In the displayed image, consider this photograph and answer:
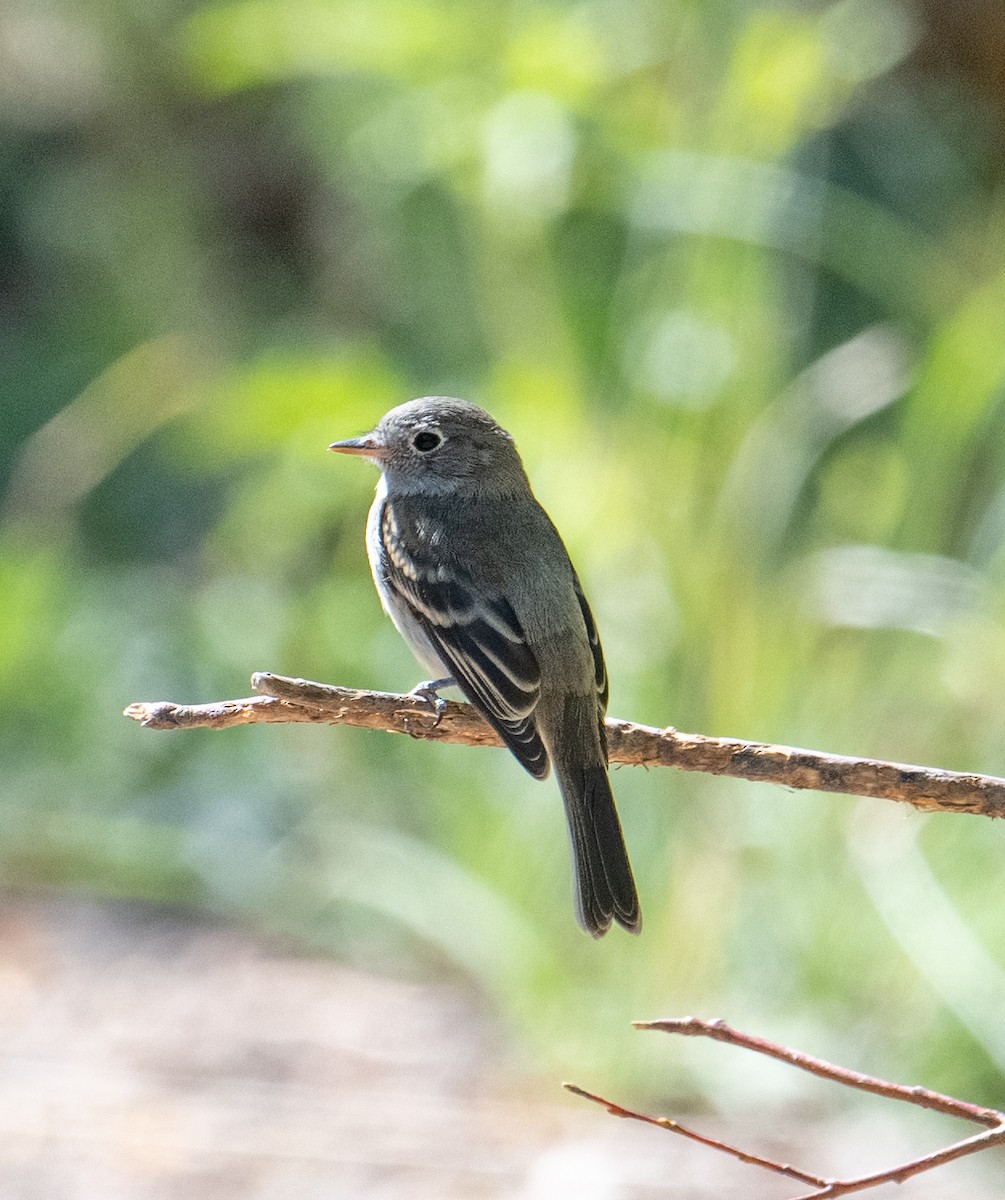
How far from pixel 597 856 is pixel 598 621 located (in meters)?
2.25

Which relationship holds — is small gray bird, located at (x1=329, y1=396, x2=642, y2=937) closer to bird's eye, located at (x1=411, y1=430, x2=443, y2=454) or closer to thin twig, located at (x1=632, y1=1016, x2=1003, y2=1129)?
bird's eye, located at (x1=411, y1=430, x2=443, y2=454)

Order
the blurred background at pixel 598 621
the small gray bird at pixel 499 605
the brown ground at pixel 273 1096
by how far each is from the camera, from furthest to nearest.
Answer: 1. the blurred background at pixel 598 621
2. the brown ground at pixel 273 1096
3. the small gray bird at pixel 499 605

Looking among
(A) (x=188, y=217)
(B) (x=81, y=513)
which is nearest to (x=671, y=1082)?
(B) (x=81, y=513)

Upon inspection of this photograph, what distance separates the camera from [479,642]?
129 inches

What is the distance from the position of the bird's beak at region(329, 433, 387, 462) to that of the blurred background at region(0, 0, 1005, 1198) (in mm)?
1465

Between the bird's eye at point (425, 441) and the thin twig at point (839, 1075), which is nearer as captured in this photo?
the thin twig at point (839, 1075)

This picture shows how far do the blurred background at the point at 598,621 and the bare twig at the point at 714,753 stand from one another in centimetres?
105

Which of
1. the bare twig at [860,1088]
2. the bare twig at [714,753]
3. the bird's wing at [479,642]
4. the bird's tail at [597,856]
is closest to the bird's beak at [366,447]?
the bird's wing at [479,642]

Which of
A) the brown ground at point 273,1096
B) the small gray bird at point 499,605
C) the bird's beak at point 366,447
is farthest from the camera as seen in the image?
the brown ground at point 273,1096

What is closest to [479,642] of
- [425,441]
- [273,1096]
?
[425,441]

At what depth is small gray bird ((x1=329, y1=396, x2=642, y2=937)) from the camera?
3.21 m

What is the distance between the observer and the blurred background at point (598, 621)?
5.00 meters

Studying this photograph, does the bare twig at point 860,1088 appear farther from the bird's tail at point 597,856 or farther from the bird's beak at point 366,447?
the bird's beak at point 366,447

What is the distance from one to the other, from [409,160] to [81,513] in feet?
9.35
